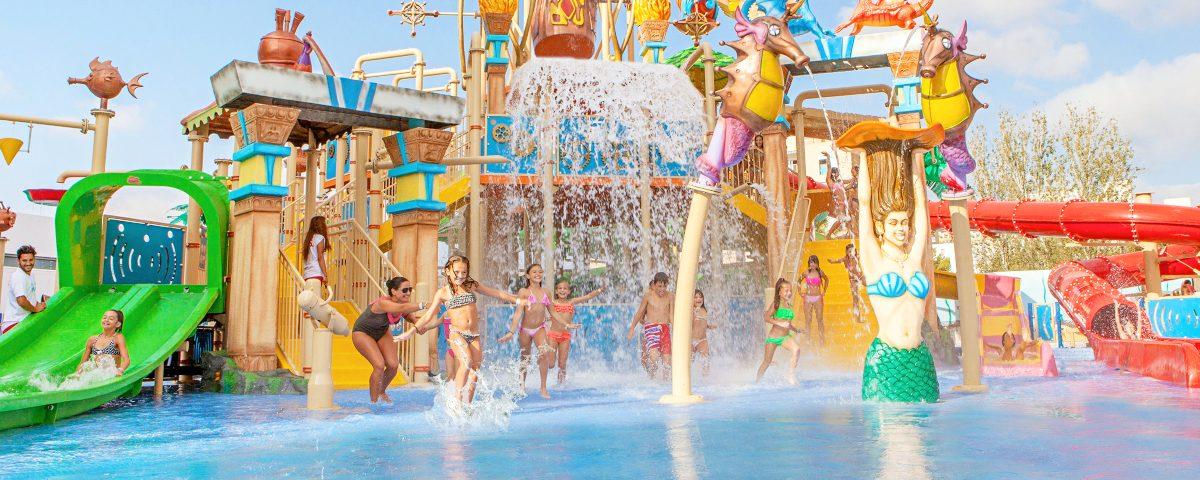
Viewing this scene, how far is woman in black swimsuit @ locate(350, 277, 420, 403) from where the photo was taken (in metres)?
8.27

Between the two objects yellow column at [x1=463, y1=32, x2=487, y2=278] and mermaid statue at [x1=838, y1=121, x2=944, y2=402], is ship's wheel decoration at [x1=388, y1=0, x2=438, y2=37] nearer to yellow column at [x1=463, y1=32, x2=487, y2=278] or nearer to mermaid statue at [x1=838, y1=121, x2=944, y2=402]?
yellow column at [x1=463, y1=32, x2=487, y2=278]

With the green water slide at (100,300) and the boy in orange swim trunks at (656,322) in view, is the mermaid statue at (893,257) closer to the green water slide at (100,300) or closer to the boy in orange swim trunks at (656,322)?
the boy in orange swim trunks at (656,322)

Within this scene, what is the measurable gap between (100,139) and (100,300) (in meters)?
2.80

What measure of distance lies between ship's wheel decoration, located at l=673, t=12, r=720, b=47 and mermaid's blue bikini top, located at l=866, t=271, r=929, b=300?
434 inches

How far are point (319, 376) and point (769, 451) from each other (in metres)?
4.71

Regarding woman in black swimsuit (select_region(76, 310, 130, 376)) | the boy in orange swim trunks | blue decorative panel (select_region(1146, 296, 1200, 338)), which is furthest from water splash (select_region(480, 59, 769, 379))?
blue decorative panel (select_region(1146, 296, 1200, 338))

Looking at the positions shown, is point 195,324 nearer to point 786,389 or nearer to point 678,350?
point 678,350

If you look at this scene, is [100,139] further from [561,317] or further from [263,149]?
[561,317]

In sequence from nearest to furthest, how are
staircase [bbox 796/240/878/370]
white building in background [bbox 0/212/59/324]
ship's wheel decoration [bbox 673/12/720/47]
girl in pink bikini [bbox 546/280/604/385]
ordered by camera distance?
girl in pink bikini [bbox 546/280/604/385], staircase [bbox 796/240/878/370], ship's wheel decoration [bbox 673/12/720/47], white building in background [bbox 0/212/59/324]

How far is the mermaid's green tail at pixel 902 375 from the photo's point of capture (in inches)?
310

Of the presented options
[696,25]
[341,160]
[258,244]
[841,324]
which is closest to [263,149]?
[258,244]

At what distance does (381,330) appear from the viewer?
8422 mm

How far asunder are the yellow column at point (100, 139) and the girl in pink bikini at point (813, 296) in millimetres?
10940

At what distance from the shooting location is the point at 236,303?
10.8 metres
